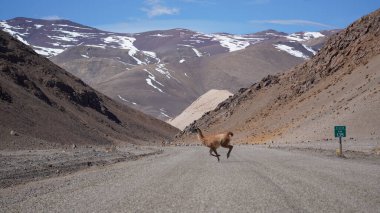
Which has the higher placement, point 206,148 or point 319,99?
point 319,99

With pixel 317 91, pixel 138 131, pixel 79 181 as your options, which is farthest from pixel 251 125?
pixel 79 181

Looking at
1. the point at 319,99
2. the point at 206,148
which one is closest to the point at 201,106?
the point at 319,99

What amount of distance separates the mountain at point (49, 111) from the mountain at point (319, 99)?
1347 cm

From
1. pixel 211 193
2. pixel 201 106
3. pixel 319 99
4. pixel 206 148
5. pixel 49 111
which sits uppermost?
pixel 201 106

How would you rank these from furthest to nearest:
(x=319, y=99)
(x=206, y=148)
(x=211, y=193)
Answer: (x=319, y=99), (x=206, y=148), (x=211, y=193)

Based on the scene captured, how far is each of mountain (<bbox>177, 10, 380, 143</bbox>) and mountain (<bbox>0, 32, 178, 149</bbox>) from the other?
44.2 ft

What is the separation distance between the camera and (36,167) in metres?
23.6

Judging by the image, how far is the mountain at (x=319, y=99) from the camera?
53.6m

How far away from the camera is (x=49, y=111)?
6875cm

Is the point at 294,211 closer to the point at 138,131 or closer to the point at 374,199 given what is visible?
the point at 374,199

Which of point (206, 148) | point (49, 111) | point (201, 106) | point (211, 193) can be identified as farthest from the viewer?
point (201, 106)

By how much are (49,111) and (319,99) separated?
3424 centimetres

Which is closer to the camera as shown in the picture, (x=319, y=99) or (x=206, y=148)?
(x=206, y=148)

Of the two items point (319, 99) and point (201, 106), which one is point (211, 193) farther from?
point (201, 106)
